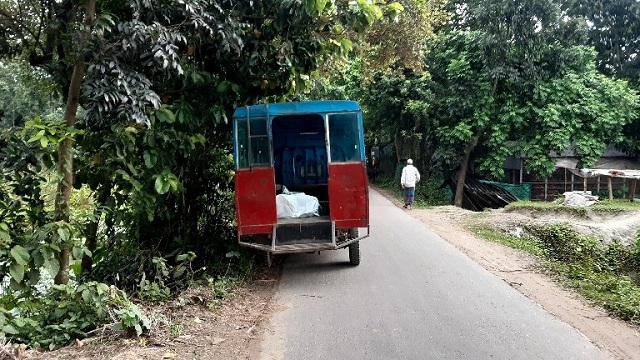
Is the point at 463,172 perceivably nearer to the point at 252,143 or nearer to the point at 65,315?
the point at 252,143

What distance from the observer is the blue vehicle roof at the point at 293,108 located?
750 centimetres

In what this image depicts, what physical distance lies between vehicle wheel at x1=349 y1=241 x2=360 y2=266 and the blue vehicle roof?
218 cm

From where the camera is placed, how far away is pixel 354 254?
27.1 feet

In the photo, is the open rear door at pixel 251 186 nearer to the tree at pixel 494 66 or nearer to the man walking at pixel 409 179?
the man walking at pixel 409 179

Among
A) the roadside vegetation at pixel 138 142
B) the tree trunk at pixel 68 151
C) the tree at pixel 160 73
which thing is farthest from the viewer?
the tree trunk at pixel 68 151

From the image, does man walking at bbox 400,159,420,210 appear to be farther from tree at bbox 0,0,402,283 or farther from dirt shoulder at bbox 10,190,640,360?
tree at bbox 0,0,402,283

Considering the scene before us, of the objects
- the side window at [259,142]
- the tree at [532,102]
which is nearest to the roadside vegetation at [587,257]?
the side window at [259,142]

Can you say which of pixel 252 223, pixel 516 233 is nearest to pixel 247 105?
pixel 252 223

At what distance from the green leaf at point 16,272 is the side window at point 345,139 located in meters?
4.36

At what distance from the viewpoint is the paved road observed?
16.1ft

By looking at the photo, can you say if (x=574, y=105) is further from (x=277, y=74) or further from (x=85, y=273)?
(x=85, y=273)

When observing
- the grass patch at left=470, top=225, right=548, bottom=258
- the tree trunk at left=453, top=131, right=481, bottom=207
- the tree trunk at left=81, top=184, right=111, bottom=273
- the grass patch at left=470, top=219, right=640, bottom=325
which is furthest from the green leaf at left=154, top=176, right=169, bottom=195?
the tree trunk at left=453, top=131, right=481, bottom=207

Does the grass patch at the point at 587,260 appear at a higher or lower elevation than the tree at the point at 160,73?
lower

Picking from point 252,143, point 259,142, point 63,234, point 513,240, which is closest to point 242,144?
point 252,143
